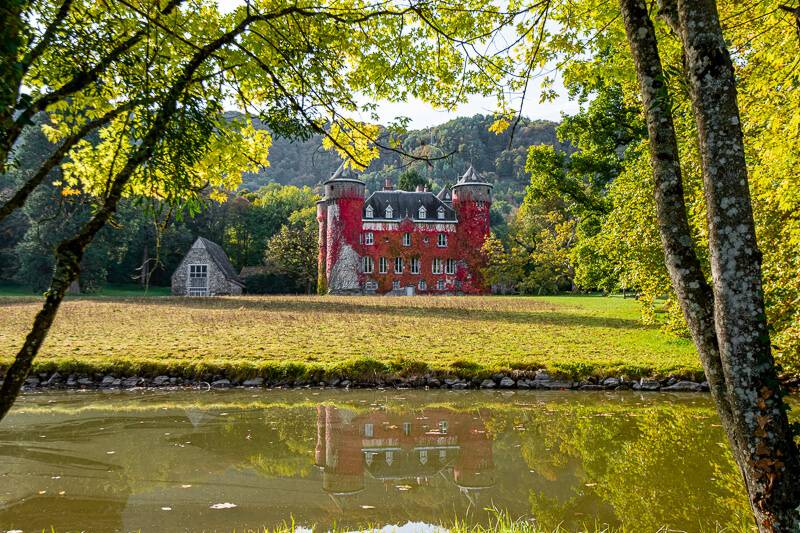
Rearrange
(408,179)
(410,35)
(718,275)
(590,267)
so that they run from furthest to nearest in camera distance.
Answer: (408,179)
(590,267)
(410,35)
(718,275)

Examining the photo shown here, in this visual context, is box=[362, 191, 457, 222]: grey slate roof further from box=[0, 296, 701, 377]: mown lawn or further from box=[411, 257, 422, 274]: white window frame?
box=[0, 296, 701, 377]: mown lawn

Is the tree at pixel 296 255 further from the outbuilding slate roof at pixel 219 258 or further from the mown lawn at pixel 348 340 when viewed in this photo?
the mown lawn at pixel 348 340

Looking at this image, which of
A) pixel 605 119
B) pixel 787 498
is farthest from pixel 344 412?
pixel 605 119

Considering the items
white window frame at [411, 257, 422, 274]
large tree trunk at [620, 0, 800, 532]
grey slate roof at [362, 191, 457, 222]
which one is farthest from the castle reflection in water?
grey slate roof at [362, 191, 457, 222]

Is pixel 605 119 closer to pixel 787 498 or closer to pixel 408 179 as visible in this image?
pixel 787 498

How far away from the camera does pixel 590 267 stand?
19844 millimetres

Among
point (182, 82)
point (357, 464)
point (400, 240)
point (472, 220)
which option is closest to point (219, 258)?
point (400, 240)

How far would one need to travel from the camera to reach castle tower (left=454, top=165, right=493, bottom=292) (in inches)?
1902

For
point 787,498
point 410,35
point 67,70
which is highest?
point 410,35

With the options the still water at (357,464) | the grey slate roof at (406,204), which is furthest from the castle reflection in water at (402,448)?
the grey slate roof at (406,204)

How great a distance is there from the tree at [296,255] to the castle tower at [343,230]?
15.3 ft

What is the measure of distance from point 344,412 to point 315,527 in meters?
4.70

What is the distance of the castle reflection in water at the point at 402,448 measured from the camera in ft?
19.7

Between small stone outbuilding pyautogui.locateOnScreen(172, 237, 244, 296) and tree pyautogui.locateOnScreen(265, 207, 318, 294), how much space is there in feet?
16.5
